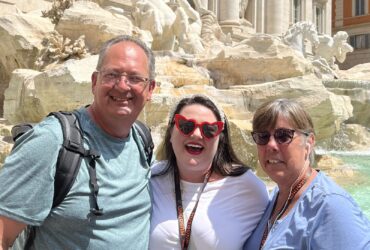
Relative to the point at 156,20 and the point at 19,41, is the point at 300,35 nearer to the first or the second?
the point at 156,20

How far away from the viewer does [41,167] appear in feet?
4.66

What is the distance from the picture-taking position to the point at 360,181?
6.81 meters

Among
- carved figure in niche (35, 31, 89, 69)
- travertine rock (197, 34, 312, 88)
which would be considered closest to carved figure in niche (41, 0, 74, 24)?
carved figure in niche (35, 31, 89, 69)

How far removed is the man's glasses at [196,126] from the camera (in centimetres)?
190

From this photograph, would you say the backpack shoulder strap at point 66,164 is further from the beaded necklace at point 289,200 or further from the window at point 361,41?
the window at point 361,41

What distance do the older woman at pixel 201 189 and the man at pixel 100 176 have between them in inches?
4.4

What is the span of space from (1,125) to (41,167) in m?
6.72

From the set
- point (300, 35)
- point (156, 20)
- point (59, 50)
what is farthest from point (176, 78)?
point (300, 35)

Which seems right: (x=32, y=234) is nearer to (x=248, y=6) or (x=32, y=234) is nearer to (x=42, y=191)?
(x=42, y=191)

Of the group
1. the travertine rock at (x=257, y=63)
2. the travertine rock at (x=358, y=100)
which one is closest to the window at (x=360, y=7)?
the travertine rock at (x=358, y=100)

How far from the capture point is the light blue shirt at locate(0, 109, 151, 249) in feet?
4.65

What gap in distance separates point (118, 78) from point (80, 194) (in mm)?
455

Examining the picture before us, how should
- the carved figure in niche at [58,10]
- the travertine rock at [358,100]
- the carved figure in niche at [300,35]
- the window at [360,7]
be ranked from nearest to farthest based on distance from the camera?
1. the carved figure in niche at [58,10]
2. the travertine rock at [358,100]
3. the carved figure in niche at [300,35]
4. the window at [360,7]

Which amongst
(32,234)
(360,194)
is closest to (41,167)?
(32,234)
